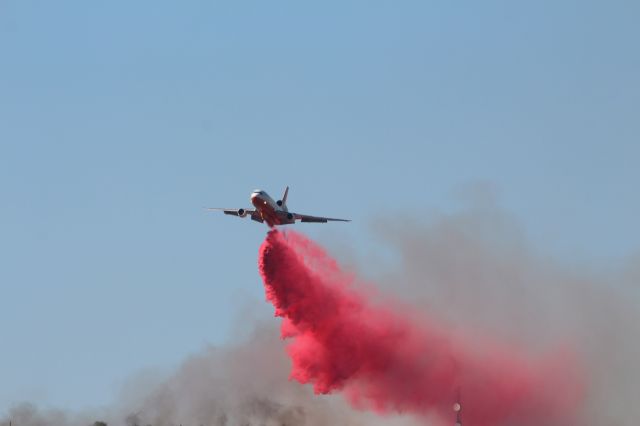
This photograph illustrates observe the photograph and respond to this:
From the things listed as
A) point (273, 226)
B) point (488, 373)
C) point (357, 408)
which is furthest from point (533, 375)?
point (273, 226)

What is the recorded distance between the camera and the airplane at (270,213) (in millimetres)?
145500

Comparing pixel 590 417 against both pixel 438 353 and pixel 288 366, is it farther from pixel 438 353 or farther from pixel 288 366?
pixel 288 366

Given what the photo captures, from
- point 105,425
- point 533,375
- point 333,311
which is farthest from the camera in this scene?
point 105,425

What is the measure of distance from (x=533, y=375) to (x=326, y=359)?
86.8 ft

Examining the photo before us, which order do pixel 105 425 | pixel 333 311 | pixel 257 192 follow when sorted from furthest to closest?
pixel 105 425
pixel 333 311
pixel 257 192

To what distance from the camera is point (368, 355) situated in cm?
15725

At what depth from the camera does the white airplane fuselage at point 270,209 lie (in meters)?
145

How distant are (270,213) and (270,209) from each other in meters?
0.61

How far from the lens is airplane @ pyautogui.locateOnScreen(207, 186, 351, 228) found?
145500mm

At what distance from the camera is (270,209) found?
147m

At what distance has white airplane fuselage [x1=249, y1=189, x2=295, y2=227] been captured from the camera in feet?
477

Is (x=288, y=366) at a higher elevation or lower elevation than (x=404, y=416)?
higher

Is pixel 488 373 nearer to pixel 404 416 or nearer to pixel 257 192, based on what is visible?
pixel 404 416

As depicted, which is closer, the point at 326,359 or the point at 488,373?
the point at 326,359
